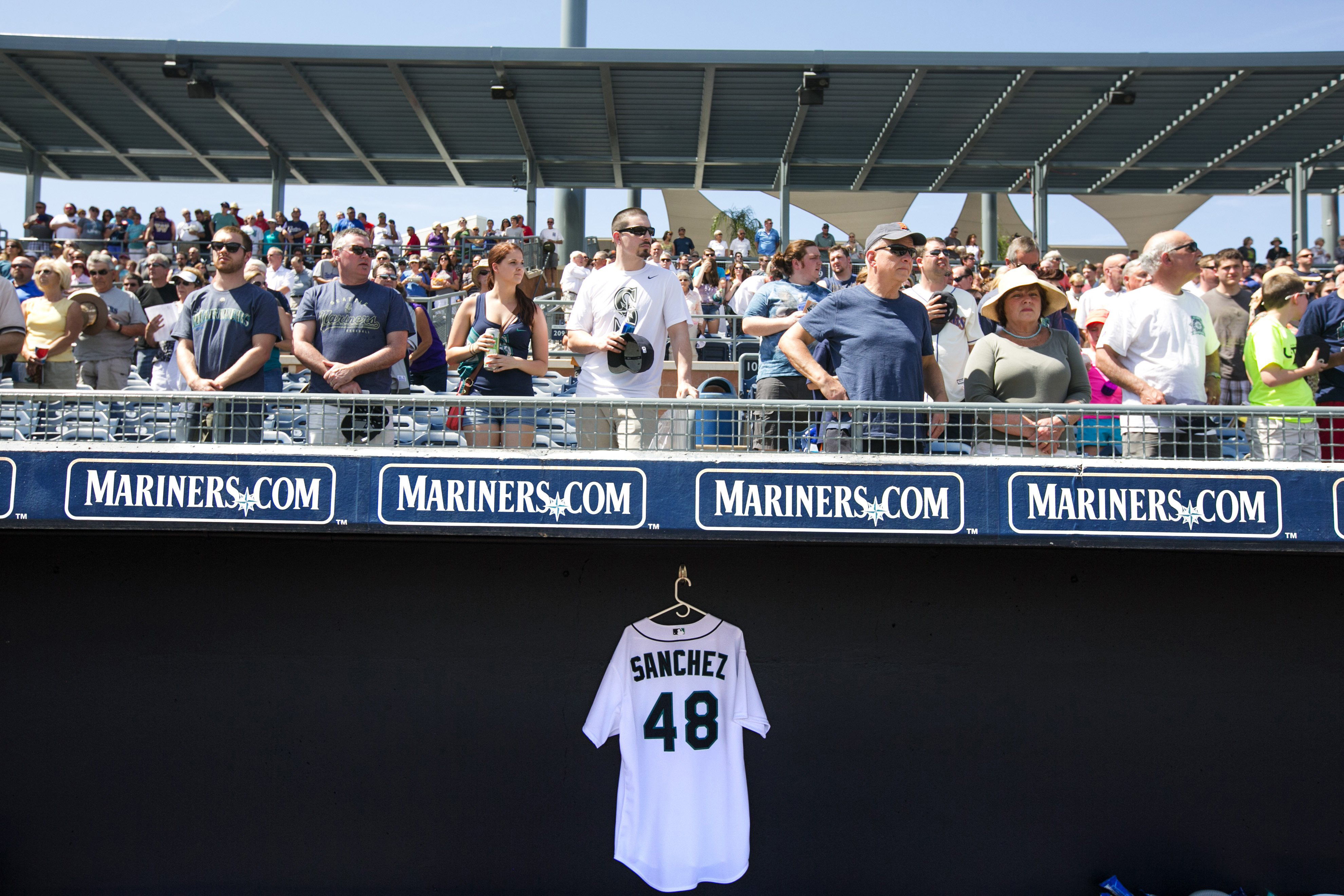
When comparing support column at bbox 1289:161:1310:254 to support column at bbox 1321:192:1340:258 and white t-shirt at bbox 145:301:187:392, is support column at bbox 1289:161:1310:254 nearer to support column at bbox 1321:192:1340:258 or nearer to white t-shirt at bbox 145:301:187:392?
support column at bbox 1321:192:1340:258

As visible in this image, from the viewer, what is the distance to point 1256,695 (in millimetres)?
4250

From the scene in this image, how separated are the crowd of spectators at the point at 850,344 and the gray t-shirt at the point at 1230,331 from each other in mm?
15

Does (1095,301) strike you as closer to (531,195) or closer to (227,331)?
(227,331)

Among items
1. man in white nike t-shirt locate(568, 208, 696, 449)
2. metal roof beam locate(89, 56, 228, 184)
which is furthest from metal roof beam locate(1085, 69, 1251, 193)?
metal roof beam locate(89, 56, 228, 184)

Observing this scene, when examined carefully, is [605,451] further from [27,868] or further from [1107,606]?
[27,868]

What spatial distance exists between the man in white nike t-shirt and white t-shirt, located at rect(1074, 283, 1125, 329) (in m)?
3.15

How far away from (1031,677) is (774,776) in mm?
1179

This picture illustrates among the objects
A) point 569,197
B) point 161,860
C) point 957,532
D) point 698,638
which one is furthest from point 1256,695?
point 569,197

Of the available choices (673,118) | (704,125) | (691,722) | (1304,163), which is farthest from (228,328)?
→ (1304,163)

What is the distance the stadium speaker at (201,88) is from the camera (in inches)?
519

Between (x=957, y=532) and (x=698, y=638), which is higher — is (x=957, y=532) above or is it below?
above

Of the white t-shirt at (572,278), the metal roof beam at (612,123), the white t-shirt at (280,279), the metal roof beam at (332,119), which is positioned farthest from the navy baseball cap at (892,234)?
the metal roof beam at (332,119)

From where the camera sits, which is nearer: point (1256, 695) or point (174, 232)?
point (1256, 695)

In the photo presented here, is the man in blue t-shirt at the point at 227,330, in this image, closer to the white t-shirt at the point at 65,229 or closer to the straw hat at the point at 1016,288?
the straw hat at the point at 1016,288
